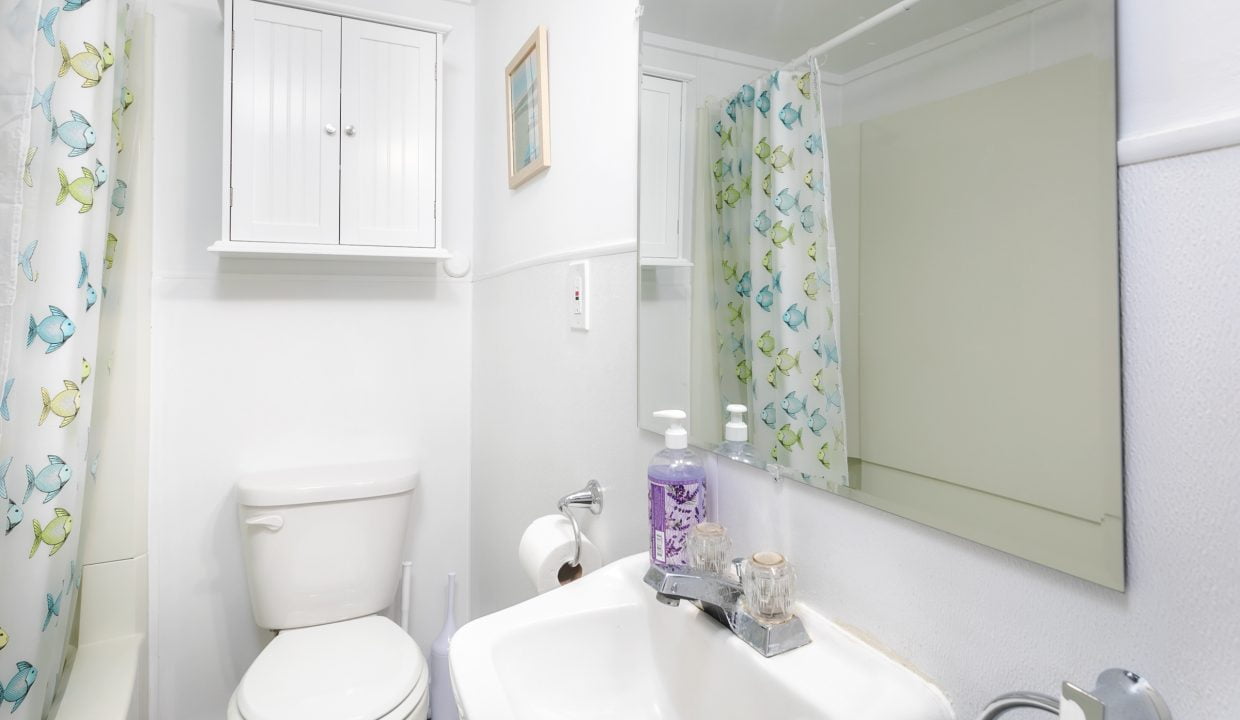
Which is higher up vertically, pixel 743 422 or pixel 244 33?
pixel 244 33

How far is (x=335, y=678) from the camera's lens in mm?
1272

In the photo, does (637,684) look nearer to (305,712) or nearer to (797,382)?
(797,382)

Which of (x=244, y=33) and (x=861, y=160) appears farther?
(x=244, y=33)

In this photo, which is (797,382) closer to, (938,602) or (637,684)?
(938,602)

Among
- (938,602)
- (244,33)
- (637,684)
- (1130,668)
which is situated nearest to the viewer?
(1130,668)

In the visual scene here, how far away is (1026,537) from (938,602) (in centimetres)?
10

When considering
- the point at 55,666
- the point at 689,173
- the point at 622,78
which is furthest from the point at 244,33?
the point at 55,666

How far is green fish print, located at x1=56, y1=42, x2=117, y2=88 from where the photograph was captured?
100cm

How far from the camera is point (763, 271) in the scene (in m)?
0.79

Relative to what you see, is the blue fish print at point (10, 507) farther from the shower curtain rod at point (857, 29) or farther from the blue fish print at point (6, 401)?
the shower curtain rod at point (857, 29)

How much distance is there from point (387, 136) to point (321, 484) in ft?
2.95

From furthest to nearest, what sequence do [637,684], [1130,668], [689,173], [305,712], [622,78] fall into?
[305,712], [622,78], [689,173], [637,684], [1130,668]

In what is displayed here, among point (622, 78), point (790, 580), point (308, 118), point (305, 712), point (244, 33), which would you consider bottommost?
point (305, 712)

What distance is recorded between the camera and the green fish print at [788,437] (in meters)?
0.71
